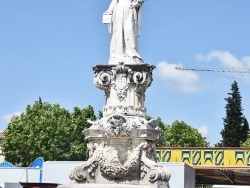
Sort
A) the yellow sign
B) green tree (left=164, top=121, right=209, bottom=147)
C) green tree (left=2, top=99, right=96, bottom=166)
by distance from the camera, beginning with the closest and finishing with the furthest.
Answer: the yellow sign, green tree (left=2, top=99, right=96, bottom=166), green tree (left=164, top=121, right=209, bottom=147)

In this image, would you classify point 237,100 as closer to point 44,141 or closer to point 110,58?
point 44,141

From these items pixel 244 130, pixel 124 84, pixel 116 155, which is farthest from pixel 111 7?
pixel 244 130

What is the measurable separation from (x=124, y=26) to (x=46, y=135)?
4595 centimetres

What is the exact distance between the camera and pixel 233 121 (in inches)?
3617

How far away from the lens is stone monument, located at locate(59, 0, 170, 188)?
1812 cm

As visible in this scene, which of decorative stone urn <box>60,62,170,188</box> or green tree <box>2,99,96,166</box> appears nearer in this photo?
decorative stone urn <box>60,62,170,188</box>

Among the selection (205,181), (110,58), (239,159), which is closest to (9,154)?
(205,181)

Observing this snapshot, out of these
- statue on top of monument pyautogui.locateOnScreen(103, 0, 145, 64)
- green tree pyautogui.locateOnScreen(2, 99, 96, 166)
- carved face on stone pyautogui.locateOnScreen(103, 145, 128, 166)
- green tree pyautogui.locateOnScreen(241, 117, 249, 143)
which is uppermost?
green tree pyautogui.locateOnScreen(241, 117, 249, 143)

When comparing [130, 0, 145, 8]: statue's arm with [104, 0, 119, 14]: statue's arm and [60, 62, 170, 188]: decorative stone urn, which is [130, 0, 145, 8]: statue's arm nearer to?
[104, 0, 119, 14]: statue's arm

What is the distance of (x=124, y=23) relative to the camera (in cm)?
1964

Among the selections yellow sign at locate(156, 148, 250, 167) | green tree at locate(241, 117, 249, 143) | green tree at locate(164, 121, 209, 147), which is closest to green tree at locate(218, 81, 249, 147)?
green tree at locate(241, 117, 249, 143)

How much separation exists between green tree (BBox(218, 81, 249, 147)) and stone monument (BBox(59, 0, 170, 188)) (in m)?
70.9

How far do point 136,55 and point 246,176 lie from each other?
31.4m

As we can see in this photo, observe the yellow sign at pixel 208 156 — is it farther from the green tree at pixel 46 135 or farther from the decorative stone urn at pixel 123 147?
the decorative stone urn at pixel 123 147
